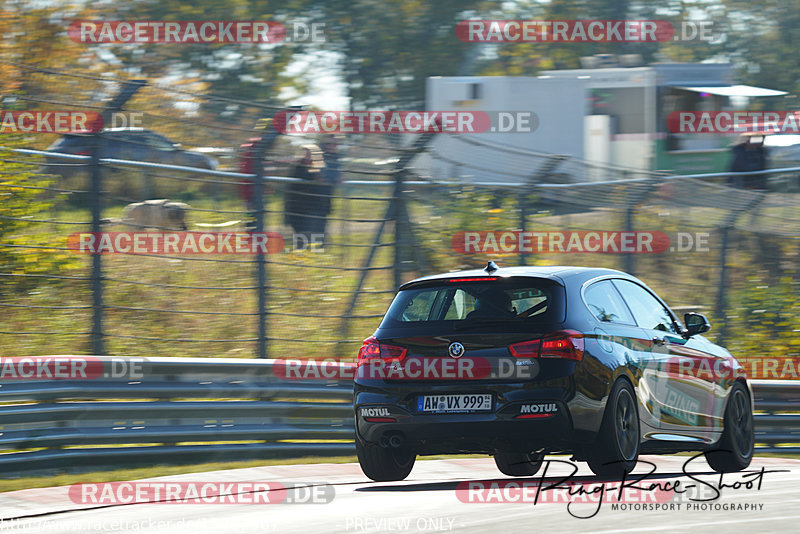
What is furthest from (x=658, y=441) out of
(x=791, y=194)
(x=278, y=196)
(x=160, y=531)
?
(x=791, y=194)

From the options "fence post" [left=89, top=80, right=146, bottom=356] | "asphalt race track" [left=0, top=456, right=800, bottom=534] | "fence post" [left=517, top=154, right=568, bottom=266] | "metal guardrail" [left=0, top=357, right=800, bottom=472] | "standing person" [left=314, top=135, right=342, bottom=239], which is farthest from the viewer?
"fence post" [left=517, top=154, right=568, bottom=266]

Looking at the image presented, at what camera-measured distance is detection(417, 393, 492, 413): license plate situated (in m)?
8.03

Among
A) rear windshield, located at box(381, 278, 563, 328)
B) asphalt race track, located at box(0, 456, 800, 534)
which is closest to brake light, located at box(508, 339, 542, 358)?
rear windshield, located at box(381, 278, 563, 328)

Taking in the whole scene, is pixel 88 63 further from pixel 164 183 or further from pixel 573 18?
pixel 573 18

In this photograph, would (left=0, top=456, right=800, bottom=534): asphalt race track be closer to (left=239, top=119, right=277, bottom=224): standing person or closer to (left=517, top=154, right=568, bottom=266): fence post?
(left=239, top=119, right=277, bottom=224): standing person

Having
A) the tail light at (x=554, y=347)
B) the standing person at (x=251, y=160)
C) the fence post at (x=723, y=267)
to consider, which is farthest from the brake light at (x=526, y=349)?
the fence post at (x=723, y=267)

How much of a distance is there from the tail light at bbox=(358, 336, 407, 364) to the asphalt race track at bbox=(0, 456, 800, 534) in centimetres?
97

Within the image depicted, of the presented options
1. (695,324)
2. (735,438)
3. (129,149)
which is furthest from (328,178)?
(735,438)

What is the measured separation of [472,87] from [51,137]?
14078mm

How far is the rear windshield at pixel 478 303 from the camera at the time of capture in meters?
8.16

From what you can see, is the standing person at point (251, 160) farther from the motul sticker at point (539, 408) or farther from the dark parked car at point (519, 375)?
the motul sticker at point (539, 408)

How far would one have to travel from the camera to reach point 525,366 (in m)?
7.95

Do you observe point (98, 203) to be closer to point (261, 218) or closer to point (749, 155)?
point (261, 218)

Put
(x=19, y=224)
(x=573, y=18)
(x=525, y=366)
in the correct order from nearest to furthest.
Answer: (x=525, y=366) → (x=19, y=224) → (x=573, y=18)
